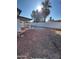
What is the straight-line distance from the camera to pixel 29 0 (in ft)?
4.84

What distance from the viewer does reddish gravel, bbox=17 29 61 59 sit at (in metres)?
1.46

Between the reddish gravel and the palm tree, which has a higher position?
the palm tree

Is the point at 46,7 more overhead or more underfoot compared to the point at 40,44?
more overhead

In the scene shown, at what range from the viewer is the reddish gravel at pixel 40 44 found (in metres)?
1.46

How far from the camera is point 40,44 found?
1.47m

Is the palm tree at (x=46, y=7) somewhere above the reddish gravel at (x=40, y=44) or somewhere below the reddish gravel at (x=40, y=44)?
above

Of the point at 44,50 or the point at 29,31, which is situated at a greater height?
the point at 29,31
